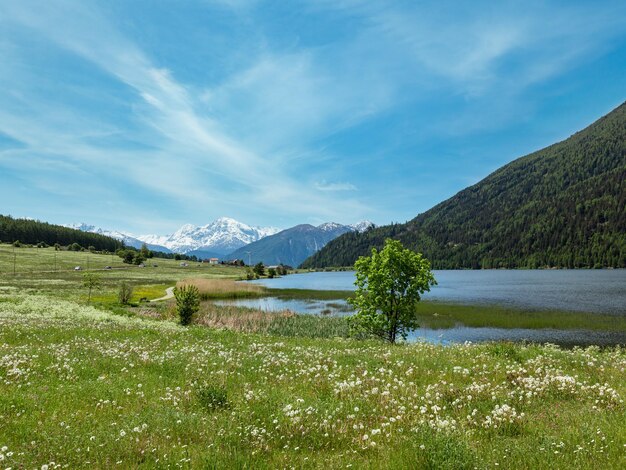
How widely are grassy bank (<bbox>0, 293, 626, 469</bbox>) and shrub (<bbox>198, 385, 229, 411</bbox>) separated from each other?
28 mm

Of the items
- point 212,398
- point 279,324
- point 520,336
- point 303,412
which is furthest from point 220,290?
point 303,412

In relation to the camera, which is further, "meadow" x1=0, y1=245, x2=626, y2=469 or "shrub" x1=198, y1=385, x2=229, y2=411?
"shrub" x1=198, y1=385, x2=229, y2=411

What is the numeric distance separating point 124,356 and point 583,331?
47.0m

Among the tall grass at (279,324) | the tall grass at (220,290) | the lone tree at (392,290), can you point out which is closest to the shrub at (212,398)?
the lone tree at (392,290)

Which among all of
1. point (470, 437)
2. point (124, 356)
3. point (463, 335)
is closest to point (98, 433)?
point (470, 437)

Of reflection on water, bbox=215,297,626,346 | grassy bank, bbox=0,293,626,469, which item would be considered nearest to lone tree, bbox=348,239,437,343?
reflection on water, bbox=215,297,626,346

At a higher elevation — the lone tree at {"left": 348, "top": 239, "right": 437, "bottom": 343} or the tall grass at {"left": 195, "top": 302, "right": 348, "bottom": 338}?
the lone tree at {"left": 348, "top": 239, "right": 437, "bottom": 343}

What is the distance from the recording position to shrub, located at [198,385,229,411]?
9.14 metres

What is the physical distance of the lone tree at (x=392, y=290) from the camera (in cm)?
3092

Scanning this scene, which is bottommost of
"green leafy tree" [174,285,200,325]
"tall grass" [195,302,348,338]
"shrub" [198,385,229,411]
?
"tall grass" [195,302,348,338]

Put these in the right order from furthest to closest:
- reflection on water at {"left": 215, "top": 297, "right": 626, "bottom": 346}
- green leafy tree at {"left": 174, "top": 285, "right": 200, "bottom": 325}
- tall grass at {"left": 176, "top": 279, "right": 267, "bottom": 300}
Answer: tall grass at {"left": 176, "top": 279, "right": 267, "bottom": 300} < green leafy tree at {"left": 174, "top": 285, "right": 200, "bottom": 325} < reflection on water at {"left": 215, "top": 297, "right": 626, "bottom": 346}

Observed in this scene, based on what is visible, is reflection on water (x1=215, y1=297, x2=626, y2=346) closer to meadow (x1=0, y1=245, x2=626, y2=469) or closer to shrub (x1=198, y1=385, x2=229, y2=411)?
meadow (x1=0, y1=245, x2=626, y2=469)

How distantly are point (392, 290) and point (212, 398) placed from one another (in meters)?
23.9

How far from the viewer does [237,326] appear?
45.1 meters
